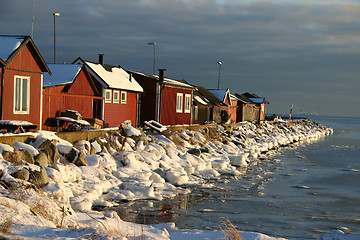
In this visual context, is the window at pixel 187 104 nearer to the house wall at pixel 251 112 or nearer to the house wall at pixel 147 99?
the house wall at pixel 147 99

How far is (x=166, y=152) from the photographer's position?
1884cm

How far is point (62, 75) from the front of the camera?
2150cm

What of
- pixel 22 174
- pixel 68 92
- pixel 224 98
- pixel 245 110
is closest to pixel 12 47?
pixel 68 92

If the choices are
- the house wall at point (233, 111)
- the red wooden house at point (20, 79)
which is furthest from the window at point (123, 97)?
the house wall at point (233, 111)

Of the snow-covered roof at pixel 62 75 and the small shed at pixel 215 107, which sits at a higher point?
the snow-covered roof at pixel 62 75

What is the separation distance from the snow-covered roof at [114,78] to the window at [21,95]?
847 cm

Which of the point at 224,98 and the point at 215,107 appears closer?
the point at 215,107

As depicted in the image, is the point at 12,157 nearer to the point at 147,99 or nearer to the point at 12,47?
the point at 12,47

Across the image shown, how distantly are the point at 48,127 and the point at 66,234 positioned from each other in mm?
14087

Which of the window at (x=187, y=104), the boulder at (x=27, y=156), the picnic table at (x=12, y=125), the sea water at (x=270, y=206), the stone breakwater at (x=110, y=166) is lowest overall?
the sea water at (x=270, y=206)

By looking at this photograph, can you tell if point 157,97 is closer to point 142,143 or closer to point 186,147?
point 186,147

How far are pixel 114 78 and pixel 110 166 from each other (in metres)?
14.0

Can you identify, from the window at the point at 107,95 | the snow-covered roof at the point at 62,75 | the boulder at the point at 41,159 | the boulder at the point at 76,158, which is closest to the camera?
the boulder at the point at 41,159

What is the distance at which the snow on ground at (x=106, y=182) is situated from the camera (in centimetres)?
671
